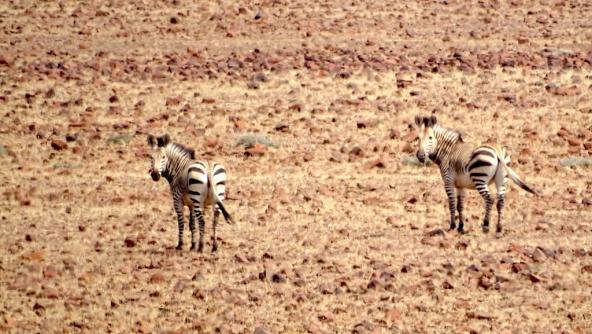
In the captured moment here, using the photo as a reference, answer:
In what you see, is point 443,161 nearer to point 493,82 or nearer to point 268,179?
point 268,179

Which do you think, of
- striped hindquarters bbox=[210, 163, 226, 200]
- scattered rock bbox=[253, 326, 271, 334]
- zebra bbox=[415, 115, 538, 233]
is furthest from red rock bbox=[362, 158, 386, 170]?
scattered rock bbox=[253, 326, 271, 334]

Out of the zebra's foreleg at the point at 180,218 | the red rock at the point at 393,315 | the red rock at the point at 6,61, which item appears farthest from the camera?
the red rock at the point at 6,61

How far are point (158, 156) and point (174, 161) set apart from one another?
0.87 ft

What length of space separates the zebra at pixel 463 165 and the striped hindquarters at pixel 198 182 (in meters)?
3.63

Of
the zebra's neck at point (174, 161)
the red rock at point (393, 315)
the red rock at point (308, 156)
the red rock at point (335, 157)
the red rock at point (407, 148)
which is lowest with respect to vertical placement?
the red rock at point (393, 315)

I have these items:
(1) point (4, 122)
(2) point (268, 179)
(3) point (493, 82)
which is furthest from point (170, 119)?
(3) point (493, 82)

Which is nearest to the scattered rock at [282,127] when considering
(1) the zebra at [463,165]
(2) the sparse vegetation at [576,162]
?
(2) the sparse vegetation at [576,162]

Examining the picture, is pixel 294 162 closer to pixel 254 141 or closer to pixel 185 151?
pixel 254 141

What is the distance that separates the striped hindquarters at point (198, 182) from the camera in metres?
18.7

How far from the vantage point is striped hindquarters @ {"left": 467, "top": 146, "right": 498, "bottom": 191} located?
1972 centimetres

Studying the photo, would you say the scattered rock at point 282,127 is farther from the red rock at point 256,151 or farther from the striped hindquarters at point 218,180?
the striped hindquarters at point 218,180

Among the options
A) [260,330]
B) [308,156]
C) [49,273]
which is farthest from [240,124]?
[260,330]

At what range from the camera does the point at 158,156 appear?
63.8 ft

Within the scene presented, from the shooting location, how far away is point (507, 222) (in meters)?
20.7
